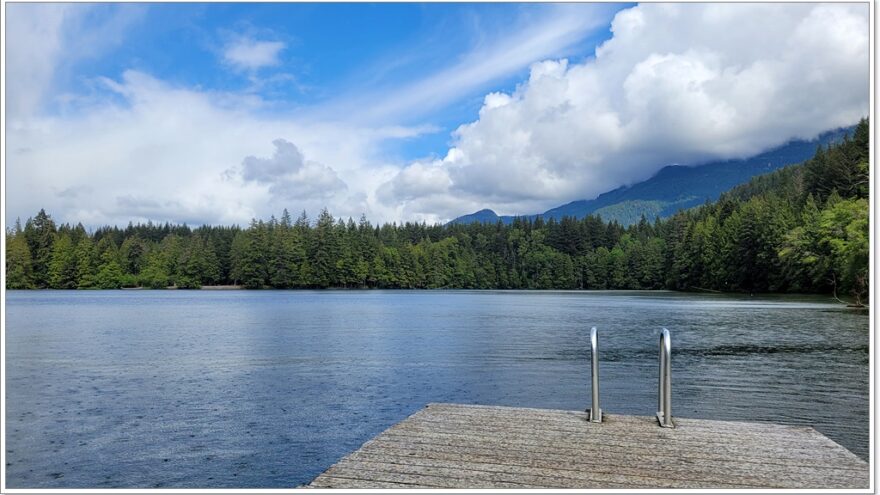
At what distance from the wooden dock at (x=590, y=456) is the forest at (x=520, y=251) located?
55.2m

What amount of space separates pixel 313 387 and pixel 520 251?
15414cm

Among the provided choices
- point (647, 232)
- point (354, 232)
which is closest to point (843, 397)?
point (354, 232)

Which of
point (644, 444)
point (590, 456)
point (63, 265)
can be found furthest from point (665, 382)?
point (63, 265)

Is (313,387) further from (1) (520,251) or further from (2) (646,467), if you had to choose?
(1) (520,251)

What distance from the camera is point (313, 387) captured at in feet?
58.6

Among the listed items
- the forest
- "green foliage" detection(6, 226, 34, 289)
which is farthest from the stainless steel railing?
"green foliage" detection(6, 226, 34, 289)

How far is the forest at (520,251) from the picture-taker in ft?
270

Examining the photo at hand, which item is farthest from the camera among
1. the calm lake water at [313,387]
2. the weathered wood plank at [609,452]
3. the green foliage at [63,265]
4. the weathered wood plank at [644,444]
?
the green foliage at [63,265]

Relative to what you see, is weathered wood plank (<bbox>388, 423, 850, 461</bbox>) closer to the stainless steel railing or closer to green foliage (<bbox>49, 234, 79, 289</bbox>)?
the stainless steel railing

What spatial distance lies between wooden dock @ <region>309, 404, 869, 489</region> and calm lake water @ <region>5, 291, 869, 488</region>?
3589 mm

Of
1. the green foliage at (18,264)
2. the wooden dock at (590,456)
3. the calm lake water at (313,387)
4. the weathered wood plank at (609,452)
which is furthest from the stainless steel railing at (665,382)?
the green foliage at (18,264)

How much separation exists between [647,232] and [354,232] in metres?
77.5

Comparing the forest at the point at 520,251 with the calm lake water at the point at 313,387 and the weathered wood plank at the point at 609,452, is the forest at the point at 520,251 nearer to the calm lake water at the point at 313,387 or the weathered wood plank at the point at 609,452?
the calm lake water at the point at 313,387

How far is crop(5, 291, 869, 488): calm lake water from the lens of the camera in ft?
37.5
